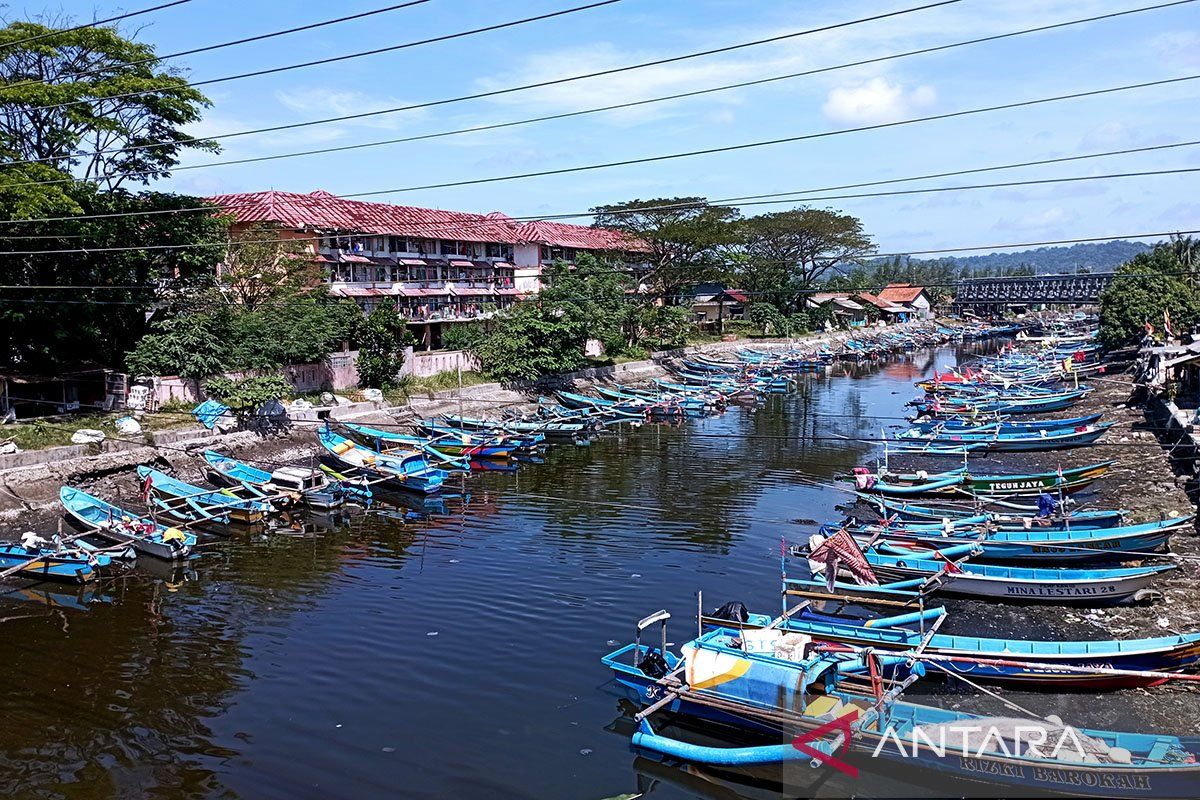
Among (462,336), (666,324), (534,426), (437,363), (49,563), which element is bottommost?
(49,563)

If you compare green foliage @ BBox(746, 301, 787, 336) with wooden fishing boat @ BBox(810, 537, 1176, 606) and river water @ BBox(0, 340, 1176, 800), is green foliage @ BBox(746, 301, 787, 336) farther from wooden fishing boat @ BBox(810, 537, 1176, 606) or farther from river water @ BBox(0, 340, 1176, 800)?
wooden fishing boat @ BBox(810, 537, 1176, 606)

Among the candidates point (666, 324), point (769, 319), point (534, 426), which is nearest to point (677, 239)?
point (666, 324)

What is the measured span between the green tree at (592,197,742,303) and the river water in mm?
37968

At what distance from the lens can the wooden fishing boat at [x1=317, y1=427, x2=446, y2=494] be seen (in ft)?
105

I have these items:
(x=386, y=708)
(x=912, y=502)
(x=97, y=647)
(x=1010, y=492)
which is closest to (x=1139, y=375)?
(x=1010, y=492)

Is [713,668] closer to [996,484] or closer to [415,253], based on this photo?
[996,484]

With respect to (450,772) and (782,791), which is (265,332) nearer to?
(450,772)

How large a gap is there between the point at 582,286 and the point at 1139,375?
1251 inches

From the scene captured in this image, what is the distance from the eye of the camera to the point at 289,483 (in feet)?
98.6

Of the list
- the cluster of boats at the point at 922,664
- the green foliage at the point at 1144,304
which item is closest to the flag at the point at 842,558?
the cluster of boats at the point at 922,664

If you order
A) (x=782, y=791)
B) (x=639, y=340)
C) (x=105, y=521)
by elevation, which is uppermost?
(x=639, y=340)

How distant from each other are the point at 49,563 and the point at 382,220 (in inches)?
1432

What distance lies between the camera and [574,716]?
1544cm

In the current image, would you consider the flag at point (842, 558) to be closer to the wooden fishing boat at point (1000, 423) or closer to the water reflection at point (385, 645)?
the water reflection at point (385, 645)
